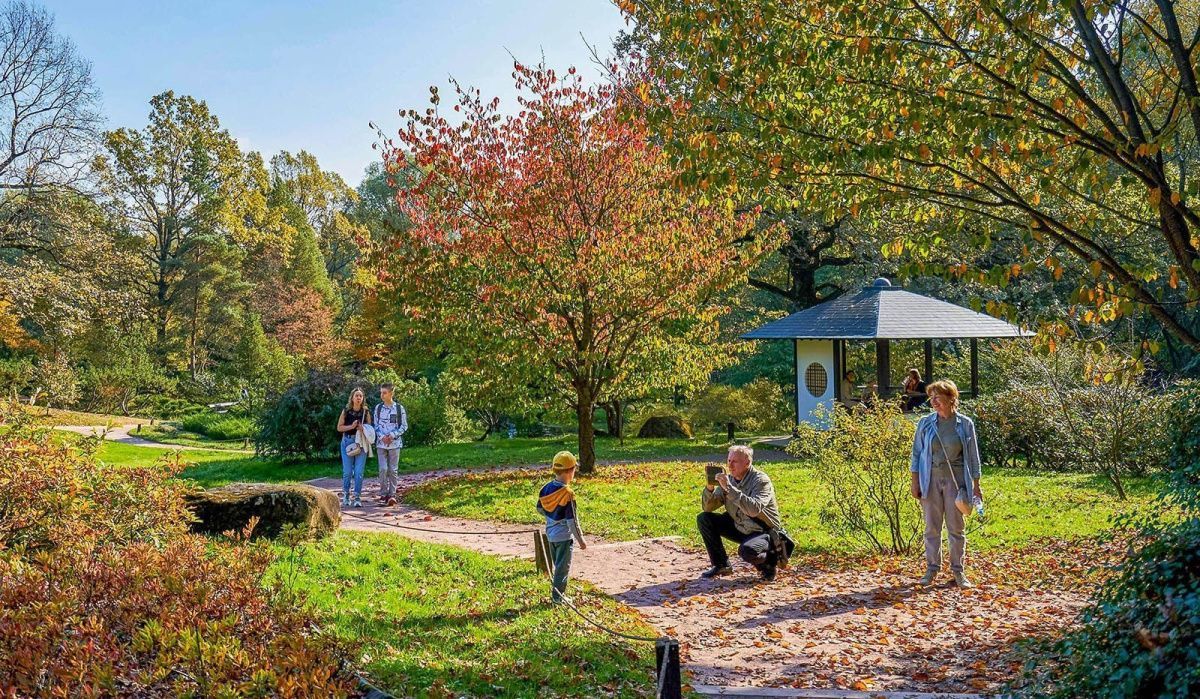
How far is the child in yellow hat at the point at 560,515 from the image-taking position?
6836 millimetres

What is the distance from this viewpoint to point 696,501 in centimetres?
1248

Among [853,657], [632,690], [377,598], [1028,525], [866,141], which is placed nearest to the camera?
[632,690]

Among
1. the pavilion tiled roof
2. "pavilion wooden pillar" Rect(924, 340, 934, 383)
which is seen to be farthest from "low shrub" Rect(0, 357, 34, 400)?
"pavilion wooden pillar" Rect(924, 340, 934, 383)

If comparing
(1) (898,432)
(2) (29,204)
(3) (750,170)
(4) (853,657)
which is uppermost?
(2) (29,204)

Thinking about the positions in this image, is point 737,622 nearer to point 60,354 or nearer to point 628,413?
point 628,413

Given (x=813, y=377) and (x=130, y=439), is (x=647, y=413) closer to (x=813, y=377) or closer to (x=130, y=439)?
(x=813, y=377)

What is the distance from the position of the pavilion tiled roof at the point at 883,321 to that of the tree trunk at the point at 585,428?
6692 mm

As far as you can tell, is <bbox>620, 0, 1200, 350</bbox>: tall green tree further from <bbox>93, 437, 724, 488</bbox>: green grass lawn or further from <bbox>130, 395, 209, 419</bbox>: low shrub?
<bbox>130, 395, 209, 419</bbox>: low shrub

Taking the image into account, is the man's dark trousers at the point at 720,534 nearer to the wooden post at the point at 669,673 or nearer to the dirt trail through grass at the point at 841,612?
the dirt trail through grass at the point at 841,612

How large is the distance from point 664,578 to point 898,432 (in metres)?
2.83

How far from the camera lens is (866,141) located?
6441mm

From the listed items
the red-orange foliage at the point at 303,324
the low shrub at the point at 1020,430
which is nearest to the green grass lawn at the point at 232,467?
the low shrub at the point at 1020,430

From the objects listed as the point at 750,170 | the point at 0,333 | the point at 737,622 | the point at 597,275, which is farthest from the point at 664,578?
the point at 0,333

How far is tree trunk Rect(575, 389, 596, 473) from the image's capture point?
14.7 metres
